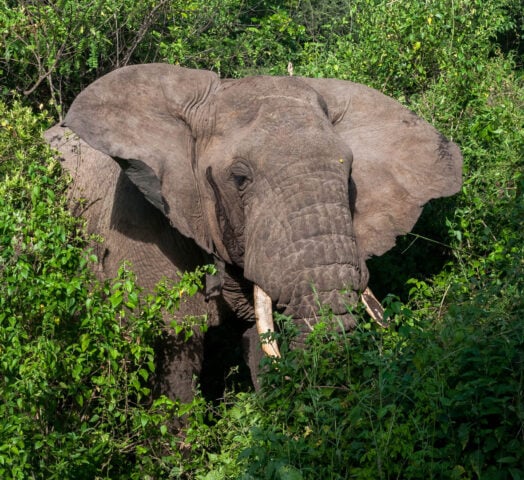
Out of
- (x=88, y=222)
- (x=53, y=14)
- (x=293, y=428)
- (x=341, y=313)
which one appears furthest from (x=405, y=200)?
(x=53, y=14)

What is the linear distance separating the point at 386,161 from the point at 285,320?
1.63 metres

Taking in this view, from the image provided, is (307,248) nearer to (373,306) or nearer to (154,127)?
(373,306)

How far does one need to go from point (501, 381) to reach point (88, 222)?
309cm

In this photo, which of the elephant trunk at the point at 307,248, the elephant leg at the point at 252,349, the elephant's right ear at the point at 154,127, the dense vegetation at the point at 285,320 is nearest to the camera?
the dense vegetation at the point at 285,320

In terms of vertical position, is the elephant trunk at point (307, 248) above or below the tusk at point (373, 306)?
above

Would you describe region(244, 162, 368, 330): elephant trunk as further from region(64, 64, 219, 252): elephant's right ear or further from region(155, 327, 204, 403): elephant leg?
region(155, 327, 204, 403): elephant leg

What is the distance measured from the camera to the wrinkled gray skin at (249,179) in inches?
229

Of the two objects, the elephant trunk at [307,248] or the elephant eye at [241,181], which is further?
the elephant eye at [241,181]

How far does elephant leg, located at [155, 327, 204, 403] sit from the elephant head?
0.50m

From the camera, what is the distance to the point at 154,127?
6.39 meters

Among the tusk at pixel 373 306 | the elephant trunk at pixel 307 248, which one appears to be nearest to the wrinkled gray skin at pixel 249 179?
the elephant trunk at pixel 307 248

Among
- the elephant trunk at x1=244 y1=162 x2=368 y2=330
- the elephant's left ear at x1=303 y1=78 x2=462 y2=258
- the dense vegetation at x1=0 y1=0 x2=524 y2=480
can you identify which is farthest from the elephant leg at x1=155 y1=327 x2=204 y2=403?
the elephant's left ear at x1=303 y1=78 x2=462 y2=258

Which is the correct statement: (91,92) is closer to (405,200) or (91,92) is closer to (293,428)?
(405,200)

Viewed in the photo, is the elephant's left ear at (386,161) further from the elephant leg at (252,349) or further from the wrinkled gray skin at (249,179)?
the elephant leg at (252,349)
